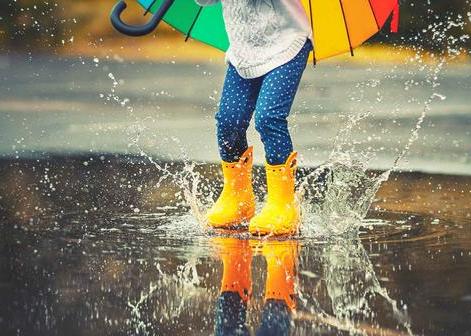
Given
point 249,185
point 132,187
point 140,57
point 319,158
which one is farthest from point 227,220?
point 140,57

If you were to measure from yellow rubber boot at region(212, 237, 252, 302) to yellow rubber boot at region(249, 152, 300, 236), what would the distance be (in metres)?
0.12

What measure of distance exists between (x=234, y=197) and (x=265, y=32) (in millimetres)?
731

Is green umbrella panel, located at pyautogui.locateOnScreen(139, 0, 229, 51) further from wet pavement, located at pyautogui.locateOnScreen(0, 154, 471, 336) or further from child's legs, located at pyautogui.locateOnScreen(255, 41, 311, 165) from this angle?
wet pavement, located at pyautogui.locateOnScreen(0, 154, 471, 336)

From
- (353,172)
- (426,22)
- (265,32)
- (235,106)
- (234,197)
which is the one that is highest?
(265,32)

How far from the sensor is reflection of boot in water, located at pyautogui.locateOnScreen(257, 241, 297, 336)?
3.24m

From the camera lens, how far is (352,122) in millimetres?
8719

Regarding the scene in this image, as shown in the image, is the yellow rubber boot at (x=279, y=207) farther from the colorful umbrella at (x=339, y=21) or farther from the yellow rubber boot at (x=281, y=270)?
the colorful umbrella at (x=339, y=21)

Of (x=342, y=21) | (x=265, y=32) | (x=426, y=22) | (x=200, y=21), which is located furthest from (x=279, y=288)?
(x=426, y=22)

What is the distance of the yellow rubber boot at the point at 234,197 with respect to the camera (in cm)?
498

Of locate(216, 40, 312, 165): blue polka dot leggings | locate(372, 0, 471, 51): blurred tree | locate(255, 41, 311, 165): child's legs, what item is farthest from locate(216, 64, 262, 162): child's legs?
locate(372, 0, 471, 51): blurred tree

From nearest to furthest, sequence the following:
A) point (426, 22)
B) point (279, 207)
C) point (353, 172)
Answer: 1. point (279, 207)
2. point (353, 172)
3. point (426, 22)

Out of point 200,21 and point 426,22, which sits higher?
point 200,21

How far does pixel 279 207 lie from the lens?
15.6 ft

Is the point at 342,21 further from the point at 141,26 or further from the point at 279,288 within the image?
the point at 279,288
